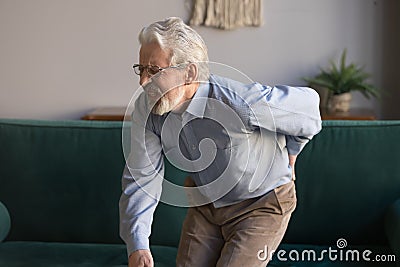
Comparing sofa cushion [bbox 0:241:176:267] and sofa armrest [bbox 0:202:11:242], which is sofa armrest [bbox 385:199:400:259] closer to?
sofa cushion [bbox 0:241:176:267]

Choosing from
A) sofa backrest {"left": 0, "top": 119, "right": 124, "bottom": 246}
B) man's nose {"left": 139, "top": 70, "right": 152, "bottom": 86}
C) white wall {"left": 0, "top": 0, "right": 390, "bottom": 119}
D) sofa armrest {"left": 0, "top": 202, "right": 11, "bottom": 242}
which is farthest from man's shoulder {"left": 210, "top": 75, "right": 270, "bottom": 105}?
white wall {"left": 0, "top": 0, "right": 390, "bottom": 119}

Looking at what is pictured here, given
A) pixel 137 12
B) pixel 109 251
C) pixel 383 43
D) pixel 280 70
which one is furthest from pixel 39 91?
pixel 383 43

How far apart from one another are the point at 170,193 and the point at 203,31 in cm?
188

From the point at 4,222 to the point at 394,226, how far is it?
1.36m

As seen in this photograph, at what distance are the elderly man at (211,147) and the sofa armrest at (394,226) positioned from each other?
0.51 m

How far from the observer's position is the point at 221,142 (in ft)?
5.43

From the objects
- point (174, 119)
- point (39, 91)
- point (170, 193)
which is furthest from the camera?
point (39, 91)

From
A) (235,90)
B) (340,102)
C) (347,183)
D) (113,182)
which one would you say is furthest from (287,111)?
(340,102)

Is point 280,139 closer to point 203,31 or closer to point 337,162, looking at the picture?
point 337,162

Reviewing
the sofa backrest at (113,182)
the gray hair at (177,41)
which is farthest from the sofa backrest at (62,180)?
the gray hair at (177,41)

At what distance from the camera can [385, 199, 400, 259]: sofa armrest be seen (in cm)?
204

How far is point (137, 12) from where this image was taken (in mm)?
3615

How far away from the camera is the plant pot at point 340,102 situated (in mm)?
3387

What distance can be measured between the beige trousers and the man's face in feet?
1.09
